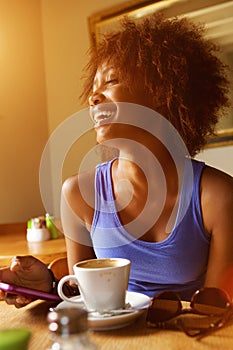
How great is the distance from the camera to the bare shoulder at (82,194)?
1.16 meters

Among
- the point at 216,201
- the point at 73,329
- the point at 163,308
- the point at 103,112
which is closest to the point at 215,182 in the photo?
the point at 216,201

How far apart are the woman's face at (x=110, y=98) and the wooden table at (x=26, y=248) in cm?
79

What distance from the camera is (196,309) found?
0.72m

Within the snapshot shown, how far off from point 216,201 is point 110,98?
1.01 ft

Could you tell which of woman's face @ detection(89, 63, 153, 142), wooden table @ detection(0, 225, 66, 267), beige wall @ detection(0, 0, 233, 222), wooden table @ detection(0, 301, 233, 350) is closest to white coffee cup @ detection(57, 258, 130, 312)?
wooden table @ detection(0, 301, 233, 350)

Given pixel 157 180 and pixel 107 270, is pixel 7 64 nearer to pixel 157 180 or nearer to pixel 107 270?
pixel 157 180

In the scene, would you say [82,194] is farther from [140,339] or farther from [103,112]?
[140,339]

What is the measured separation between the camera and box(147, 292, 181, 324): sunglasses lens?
684 mm

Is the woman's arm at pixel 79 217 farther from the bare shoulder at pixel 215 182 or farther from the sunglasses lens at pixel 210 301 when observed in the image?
the sunglasses lens at pixel 210 301

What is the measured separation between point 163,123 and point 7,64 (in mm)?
1601

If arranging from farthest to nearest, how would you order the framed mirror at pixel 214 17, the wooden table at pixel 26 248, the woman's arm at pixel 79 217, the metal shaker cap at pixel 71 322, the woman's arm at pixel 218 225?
1. the framed mirror at pixel 214 17
2. the wooden table at pixel 26 248
3. the woman's arm at pixel 79 217
4. the woman's arm at pixel 218 225
5. the metal shaker cap at pixel 71 322

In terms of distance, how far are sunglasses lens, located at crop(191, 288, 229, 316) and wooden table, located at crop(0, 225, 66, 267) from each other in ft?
3.27

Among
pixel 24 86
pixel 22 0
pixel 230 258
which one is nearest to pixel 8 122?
pixel 24 86

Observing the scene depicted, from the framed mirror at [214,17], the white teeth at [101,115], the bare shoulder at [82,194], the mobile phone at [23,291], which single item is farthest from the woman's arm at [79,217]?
the framed mirror at [214,17]
